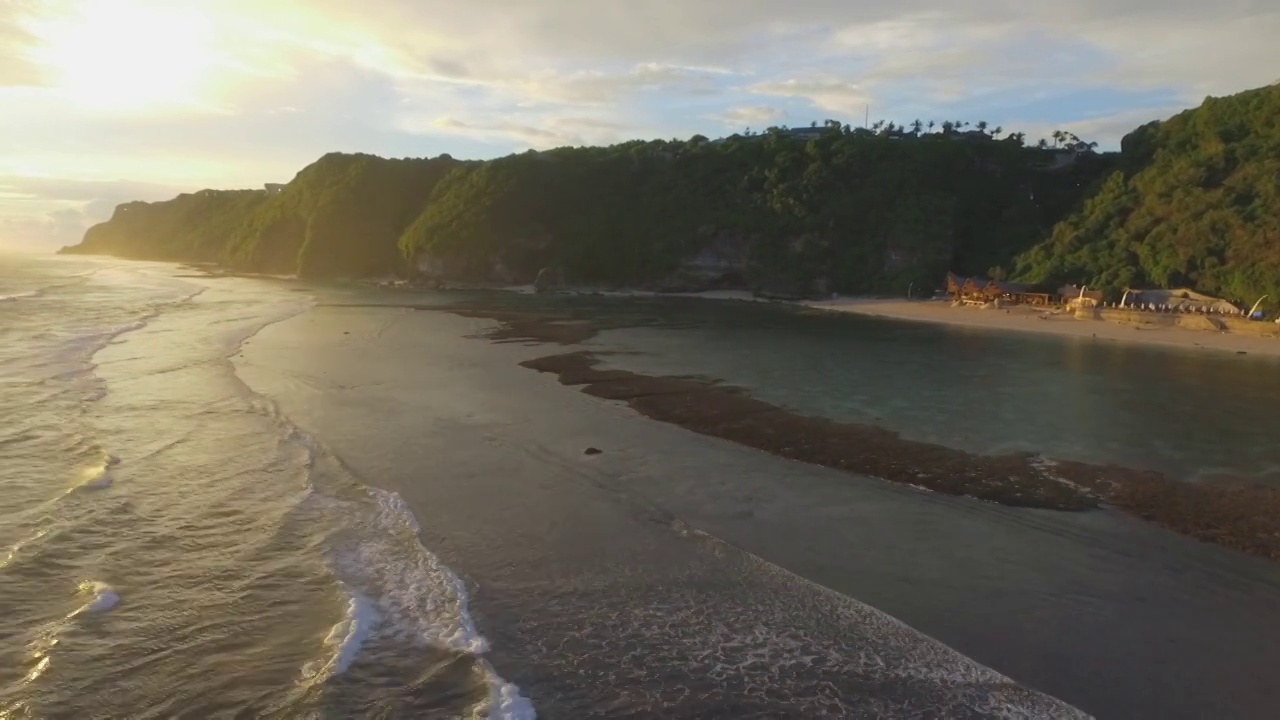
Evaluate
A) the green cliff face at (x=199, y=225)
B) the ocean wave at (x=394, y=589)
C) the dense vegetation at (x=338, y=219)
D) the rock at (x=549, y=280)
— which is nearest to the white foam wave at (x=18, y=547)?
the ocean wave at (x=394, y=589)

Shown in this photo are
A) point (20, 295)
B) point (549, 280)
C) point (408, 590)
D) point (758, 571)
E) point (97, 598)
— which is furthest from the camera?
point (549, 280)

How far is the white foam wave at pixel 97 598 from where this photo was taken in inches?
367

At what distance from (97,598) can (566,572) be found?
5.55 m

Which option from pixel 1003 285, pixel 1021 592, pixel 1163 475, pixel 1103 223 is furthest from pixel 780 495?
pixel 1103 223

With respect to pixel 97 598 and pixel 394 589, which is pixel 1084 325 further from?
pixel 97 598

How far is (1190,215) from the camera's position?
5653cm

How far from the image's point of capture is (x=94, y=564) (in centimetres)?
1063

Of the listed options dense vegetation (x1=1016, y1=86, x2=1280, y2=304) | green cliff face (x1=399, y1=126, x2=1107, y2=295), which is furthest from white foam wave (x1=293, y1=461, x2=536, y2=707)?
green cliff face (x1=399, y1=126, x2=1107, y2=295)

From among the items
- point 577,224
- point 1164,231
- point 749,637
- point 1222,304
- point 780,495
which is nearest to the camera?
point 749,637

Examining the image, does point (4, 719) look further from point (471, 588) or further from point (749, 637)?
point (749, 637)

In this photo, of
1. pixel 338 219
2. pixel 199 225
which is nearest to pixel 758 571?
pixel 338 219

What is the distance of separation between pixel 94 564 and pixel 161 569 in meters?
0.90

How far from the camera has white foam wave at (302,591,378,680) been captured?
8227 mm

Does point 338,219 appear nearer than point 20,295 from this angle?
No
